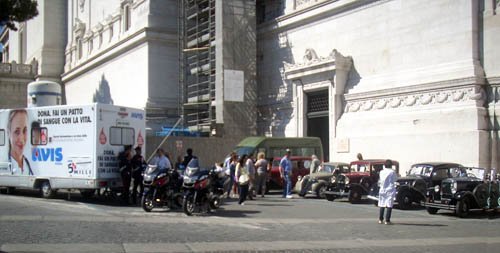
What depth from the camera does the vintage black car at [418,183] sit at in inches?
663

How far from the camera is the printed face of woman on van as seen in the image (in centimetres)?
1823

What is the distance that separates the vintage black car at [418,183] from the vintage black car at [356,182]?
1088mm

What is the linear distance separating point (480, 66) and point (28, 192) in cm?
1705

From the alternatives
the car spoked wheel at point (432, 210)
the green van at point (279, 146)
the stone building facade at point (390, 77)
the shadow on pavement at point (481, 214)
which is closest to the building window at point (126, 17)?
the stone building facade at point (390, 77)

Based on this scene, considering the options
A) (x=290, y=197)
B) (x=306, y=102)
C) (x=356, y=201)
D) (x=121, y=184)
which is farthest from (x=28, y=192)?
(x=306, y=102)

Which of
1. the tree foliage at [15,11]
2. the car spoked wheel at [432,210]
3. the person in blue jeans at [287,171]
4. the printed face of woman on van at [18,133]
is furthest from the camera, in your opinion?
the person in blue jeans at [287,171]

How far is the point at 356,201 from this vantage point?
18812 millimetres

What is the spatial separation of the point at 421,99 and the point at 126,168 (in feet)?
39.7

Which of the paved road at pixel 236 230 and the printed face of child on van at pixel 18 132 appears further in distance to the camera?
the printed face of child on van at pixel 18 132

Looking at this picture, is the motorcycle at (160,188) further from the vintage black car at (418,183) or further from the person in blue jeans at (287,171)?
the vintage black car at (418,183)

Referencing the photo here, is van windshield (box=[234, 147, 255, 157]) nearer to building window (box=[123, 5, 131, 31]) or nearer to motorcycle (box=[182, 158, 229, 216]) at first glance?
motorcycle (box=[182, 158, 229, 216])

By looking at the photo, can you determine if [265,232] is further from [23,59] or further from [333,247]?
[23,59]

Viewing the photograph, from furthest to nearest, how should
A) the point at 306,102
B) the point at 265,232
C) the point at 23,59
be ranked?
the point at 23,59
the point at 306,102
the point at 265,232

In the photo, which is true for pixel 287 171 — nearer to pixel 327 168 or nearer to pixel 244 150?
pixel 327 168
